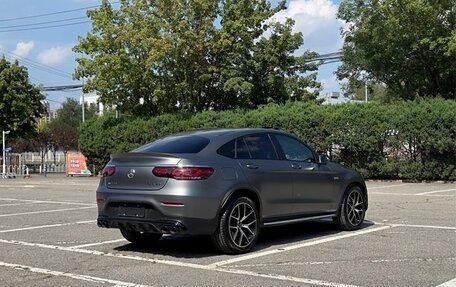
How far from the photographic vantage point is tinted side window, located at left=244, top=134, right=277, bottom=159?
8250 mm

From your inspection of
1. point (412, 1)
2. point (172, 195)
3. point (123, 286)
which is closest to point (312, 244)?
point (172, 195)

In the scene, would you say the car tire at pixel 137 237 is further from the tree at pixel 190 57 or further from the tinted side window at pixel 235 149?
the tree at pixel 190 57

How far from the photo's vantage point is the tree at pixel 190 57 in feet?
99.9

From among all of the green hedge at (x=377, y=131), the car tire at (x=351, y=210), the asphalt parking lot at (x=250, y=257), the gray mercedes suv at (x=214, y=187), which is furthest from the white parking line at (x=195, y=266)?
the green hedge at (x=377, y=131)

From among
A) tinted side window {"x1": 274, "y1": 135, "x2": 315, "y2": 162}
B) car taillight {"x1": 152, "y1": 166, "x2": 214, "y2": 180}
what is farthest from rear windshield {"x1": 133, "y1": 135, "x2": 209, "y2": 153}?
tinted side window {"x1": 274, "y1": 135, "x2": 315, "y2": 162}

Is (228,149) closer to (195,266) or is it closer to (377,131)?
(195,266)

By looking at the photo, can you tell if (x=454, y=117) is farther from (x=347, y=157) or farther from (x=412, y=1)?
(x=412, y=1)

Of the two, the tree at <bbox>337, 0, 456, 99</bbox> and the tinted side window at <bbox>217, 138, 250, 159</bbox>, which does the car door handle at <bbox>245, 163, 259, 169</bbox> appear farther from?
the tree at <bbox>337, 0, 456, 99</bbox>

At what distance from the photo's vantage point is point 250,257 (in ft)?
24.6

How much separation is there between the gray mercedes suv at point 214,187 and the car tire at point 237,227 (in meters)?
0.01

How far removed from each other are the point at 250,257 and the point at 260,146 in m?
1.68

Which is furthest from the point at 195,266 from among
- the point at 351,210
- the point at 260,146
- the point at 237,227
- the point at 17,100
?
the point at 17,100

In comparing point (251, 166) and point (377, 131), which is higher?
point (377, 131)

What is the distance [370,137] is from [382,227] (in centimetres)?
1420
